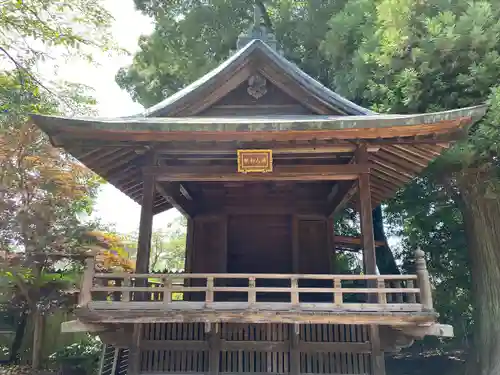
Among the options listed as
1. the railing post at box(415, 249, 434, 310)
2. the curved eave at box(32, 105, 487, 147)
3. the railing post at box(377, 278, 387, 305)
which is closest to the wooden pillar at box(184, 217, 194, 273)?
the curved eave at box(32, 105, 487, 147)

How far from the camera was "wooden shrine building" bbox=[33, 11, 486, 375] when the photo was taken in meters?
6.94

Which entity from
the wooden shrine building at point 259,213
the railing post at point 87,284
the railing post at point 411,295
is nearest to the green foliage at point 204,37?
the wooden shrine building at point 259,213

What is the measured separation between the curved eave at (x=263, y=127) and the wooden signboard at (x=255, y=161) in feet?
1.61

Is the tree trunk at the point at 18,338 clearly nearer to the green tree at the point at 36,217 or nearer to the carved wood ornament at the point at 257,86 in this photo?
the green tree at the point at 36,217

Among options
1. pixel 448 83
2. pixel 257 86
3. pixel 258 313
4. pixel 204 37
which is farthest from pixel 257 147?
pixel 204 37

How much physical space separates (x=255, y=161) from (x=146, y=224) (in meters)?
2.32

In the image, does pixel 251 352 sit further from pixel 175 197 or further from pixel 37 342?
pixel 37 342

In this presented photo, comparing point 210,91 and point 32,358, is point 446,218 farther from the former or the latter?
point 32,358

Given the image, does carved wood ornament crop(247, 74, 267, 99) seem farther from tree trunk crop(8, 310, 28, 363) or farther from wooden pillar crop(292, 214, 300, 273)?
tree trunk crop(8, 310, 28, 363)

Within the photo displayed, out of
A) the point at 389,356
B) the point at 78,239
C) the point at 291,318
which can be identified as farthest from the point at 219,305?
the point at 389,356

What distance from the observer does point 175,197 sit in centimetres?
1018

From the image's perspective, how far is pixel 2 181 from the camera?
14.5 m

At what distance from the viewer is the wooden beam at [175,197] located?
936 cm

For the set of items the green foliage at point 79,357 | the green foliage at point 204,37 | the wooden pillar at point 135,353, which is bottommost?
the green foliage at point 79,357
